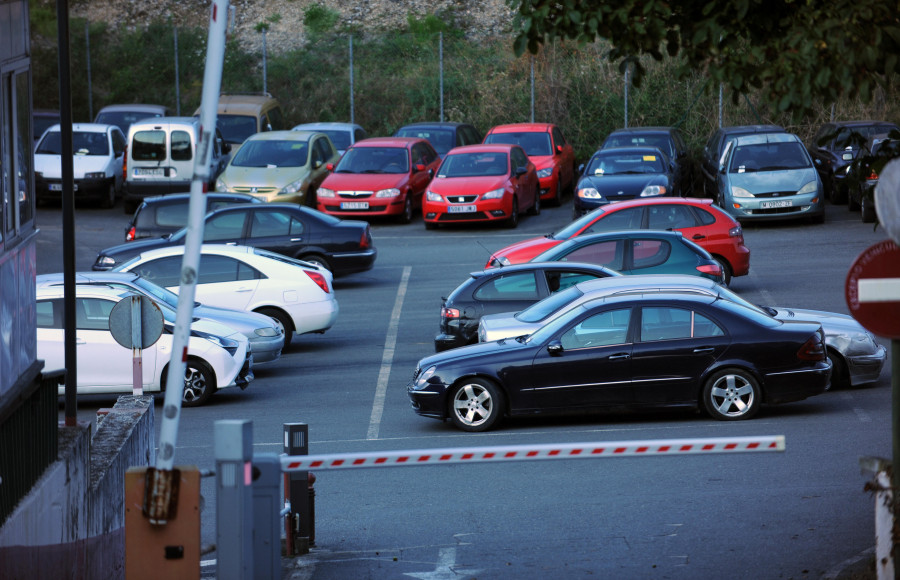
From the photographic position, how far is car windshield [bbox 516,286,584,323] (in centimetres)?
1455

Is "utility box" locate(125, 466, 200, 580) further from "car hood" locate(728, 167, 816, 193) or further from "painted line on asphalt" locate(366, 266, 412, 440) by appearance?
"car hood" locate(728, 167, 816, 193)

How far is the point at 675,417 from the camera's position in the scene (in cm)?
1355

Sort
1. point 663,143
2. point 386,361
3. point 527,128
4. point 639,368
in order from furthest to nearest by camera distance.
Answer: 1. point 527,128
2. point 663,143
3. point 386,361
4. point 639,368

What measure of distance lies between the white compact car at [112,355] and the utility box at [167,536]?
921 cm

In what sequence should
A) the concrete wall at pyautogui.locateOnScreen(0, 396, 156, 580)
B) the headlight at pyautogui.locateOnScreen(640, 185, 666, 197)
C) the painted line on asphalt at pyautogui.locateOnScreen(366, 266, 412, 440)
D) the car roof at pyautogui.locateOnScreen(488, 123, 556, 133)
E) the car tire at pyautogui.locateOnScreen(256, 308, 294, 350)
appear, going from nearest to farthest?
the concrete wall at pyautogui.locateOnScreen(0, 396, 156, 580) < the painted line on asphalt at pyautogui.locateOnScreen(366, 266, 412, 440) < the car tire at pyautogui.locateOnScreen(256, 308, 294, 350) < the headlight at pyautogui.locateOnScreen(640, 185, 666, 197) < the car roof at pyautogui.locateOnScreen(488, 123, 556, 133)

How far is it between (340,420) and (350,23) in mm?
38749

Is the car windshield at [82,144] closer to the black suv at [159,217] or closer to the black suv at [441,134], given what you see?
the black suv at [441,134]

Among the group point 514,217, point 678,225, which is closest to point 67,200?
point 678,225

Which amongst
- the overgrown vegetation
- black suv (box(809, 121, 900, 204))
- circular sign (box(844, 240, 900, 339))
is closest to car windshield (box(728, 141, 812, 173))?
black suv (box(809, 121, 900, 204))

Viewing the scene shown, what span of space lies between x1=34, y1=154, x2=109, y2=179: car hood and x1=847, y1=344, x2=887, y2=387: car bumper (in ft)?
70.3

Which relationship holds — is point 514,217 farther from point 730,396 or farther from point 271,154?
point 730,396

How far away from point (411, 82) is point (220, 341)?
88.9 ft

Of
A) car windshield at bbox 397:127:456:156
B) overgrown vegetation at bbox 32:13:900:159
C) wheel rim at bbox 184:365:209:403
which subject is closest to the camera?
wheel rim at bbox 184:365:209:403

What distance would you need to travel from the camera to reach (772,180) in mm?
25969
